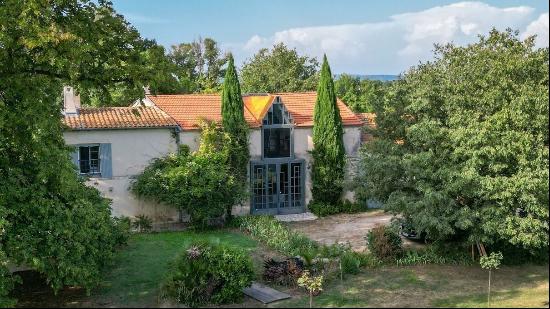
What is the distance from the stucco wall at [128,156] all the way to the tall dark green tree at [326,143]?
7.45m

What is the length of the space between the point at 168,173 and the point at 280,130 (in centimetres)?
653

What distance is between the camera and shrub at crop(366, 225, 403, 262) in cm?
1900

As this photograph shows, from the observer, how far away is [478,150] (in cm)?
1639

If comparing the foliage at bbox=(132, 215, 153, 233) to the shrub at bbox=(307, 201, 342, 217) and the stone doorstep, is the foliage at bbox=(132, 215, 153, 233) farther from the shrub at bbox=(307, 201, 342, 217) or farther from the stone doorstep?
the shrub at bbox=(307, 201, 342, 217)

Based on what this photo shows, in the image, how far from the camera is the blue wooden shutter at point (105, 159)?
25172mm

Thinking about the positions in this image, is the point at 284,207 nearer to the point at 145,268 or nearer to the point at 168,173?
the point at 168,173

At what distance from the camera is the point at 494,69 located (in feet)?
55.0

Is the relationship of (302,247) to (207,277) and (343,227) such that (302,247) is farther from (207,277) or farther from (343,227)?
(207,277)

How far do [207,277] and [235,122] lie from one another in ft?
42.6

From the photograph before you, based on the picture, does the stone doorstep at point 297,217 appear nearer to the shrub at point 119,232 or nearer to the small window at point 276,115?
the small window at point 276,115

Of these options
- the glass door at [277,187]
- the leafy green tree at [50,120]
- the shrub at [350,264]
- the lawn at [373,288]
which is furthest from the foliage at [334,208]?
the leafy green tree at [50,120]

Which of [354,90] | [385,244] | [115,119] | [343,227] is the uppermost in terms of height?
[354,90]

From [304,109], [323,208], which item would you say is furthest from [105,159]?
[323,208]

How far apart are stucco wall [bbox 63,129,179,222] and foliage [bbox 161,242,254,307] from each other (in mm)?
11693
